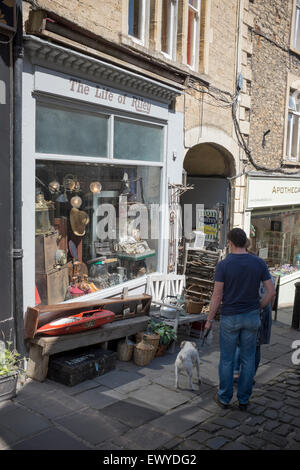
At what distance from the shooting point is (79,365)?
5.26 m

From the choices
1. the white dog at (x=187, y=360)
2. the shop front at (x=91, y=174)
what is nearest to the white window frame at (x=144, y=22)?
the shop front at (x=91, y=174)

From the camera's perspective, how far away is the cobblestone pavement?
403 cm

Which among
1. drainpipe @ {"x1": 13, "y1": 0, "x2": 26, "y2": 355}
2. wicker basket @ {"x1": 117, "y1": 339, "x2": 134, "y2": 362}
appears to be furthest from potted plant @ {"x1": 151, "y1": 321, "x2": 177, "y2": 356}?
drainpipe @ {"x1": 13, "y1": 0, "x2": 26, "y2": 355}

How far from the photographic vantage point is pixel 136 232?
318 inches

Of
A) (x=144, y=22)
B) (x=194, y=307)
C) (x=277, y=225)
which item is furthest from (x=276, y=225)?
(x=144, y=22)

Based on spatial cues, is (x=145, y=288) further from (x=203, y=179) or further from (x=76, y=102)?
(x=203, y=179)

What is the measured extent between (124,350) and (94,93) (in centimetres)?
352

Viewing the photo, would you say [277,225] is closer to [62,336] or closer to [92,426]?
[62,336]

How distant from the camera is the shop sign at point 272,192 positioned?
1130 centimetres

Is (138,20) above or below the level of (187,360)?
above

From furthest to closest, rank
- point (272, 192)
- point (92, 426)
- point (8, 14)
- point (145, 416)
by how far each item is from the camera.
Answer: point (272, 192) → point (8, 14) → point (145, 416) → point (92, 426)

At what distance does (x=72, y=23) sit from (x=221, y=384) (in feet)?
14.9

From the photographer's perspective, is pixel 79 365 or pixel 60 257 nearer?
pixel 79 365
